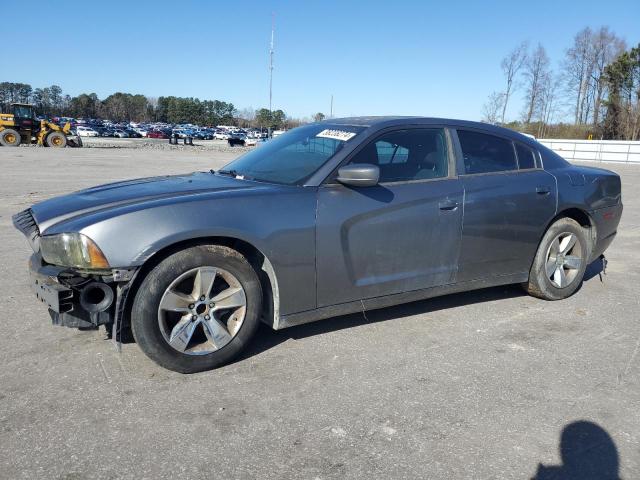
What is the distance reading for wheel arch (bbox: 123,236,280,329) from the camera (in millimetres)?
3139

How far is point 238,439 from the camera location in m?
2.65

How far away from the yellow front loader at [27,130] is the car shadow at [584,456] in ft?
117

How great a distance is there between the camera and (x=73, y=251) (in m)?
3.06

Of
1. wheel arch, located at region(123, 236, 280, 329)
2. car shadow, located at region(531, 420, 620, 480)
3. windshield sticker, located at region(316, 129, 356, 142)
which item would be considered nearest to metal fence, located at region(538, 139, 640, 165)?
windshield sticker, located at region(316, 129, 356, 142)

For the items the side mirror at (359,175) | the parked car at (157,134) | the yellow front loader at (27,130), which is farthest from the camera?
the parked car at (157,134)

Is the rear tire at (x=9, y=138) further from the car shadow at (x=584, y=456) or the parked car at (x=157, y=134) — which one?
the parked car at (x=157, y=134)

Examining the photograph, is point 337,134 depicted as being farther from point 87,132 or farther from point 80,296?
point 87,132

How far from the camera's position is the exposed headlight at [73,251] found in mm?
3012

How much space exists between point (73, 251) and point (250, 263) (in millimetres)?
1050

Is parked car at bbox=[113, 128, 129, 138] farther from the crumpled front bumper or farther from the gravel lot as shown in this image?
the crumpled front bumper

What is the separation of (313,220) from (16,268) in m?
3.70

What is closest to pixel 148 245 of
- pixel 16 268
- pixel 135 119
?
pixel 16 268

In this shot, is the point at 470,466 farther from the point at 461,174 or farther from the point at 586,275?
the point at 586,275

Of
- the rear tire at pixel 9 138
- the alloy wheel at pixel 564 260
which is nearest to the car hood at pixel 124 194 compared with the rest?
the alloy wheel at pixel 564 260
